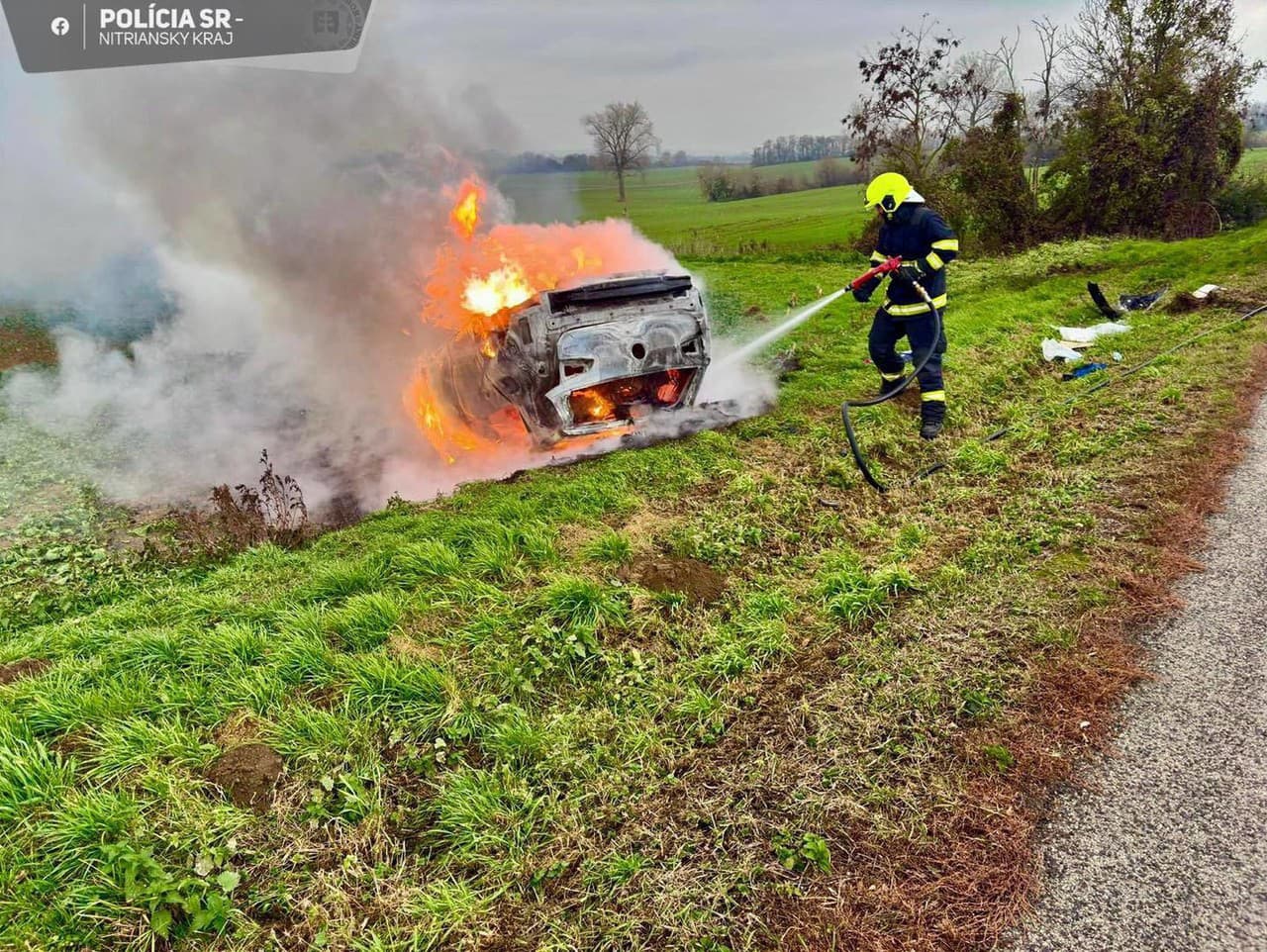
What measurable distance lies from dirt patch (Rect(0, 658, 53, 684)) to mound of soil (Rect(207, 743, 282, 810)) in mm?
1753

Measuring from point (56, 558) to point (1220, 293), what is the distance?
1685 cm

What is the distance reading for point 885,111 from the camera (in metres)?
21.9

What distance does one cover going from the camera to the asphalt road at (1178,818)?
1.95 metres

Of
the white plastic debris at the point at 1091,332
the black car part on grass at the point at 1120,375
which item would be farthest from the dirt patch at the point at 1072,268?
the white plastic debris at the point at 1091,332

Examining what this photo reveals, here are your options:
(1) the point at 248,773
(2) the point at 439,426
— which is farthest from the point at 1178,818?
(2) the point at 439,426

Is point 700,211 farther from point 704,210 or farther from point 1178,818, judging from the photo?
point 1178,818

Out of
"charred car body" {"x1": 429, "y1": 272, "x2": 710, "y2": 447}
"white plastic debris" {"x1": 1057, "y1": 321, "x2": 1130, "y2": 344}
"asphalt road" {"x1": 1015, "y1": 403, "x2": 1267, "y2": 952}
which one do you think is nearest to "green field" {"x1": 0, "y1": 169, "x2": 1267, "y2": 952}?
"asphalt road" {"x1": 1015, "y1": 403, "x2": 1267, "y2": 952}

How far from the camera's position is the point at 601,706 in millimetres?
3080

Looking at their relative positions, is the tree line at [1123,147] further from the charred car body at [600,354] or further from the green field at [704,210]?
the charred car body at [600,354]

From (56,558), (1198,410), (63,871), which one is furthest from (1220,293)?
(56,558)

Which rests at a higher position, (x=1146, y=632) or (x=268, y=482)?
(x=268, y=482)

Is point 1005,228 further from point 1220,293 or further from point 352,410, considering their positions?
point 352,410

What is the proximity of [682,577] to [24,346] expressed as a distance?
1603cm

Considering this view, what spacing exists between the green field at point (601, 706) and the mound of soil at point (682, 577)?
0.02 meters
